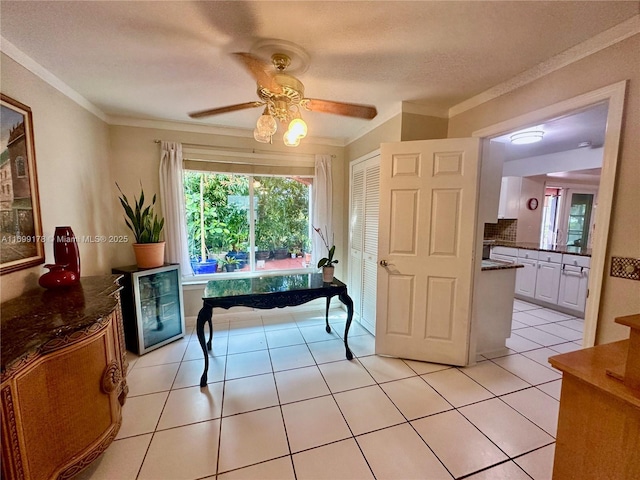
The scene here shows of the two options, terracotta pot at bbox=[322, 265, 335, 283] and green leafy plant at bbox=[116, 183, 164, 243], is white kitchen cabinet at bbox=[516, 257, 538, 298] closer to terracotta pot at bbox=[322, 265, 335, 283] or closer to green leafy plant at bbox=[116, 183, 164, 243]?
terracotta pot at bbox=[322, 265, 335, 283]

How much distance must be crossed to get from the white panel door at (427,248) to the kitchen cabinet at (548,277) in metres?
2.54

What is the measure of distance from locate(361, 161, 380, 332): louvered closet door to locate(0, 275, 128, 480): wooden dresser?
230 cm

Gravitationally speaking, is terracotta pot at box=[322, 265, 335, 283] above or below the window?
below

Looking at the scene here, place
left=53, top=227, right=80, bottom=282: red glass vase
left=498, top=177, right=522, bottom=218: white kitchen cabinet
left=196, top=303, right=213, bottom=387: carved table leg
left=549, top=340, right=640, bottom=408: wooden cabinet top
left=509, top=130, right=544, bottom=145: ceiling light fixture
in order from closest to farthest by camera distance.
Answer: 1. left=549, top=340, right=640, bottom=408: wooden cabinet top
2. left=53, top=227, right=80, bottom=282: red glass vase
3. left=196, top=303, right=213, bottom=387: carved table leg
4. left=509, top=130, right=544, bottom=145: ceiling light fixture
5. left=498, top=177, right=522, bottom=218: white kitchen cabinet

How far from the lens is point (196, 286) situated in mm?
3127

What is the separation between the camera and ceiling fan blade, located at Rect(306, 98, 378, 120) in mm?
1613

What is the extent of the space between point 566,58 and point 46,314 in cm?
333

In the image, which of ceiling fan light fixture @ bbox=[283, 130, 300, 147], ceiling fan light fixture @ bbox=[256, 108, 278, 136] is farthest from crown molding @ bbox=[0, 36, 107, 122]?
ceiling fan light fixture @ bbox=[283, 130, 300, 147]

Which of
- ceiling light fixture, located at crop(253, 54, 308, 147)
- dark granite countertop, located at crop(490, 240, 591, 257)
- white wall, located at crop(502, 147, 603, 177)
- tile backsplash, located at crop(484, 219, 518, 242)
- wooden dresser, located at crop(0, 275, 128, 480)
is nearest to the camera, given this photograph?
wooden dresser, located at crop(0, 275, 128, 480)

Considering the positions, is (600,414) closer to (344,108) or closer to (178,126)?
(344,108)

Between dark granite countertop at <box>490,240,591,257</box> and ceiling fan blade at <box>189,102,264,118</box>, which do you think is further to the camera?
dark granite countertop at <box>490,240,591,257</box>

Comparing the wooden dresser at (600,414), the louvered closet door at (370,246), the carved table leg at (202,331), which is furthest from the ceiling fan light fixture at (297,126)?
the wooden dresser at (600,414)

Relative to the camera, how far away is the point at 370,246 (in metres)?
2.97

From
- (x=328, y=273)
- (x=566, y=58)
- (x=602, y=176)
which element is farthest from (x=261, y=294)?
(x=566, y=58)
